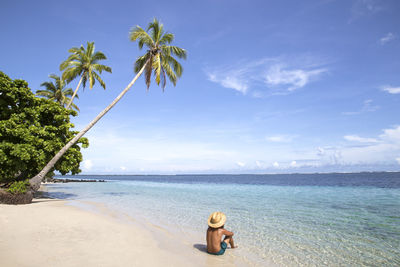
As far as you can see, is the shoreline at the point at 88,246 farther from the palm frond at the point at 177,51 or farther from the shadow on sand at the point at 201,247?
the palm frond at the point at 177,51

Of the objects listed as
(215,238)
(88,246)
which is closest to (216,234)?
(215,238)

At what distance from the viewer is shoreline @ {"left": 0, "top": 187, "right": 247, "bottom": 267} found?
454 centimetres

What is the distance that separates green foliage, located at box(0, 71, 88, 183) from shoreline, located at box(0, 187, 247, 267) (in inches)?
239

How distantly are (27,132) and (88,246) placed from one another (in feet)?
35.8

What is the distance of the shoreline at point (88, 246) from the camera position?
454 centimetres

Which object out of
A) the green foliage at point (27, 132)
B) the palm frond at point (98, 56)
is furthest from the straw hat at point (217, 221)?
the palm frond at point (98, 56)

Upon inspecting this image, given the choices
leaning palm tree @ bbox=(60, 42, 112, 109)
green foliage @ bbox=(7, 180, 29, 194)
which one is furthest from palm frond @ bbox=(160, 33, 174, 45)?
green foliage @ bbox=(7, 180, 29, 194)

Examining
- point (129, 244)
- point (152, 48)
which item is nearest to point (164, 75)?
point (152, 48)

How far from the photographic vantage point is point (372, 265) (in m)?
5.57

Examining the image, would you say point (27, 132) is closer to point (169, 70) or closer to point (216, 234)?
point (169, 70)

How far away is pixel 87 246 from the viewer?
18.0 ft

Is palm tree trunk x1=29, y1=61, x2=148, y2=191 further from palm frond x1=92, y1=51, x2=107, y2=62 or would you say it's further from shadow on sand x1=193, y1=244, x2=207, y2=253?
shadow on sand x1=193, y1=244, x2=207, y2=253

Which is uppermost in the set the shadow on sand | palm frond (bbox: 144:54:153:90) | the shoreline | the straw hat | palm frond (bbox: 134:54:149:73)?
palm frond (bbox: 134:54:149:73)

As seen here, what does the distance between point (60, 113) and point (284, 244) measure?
15896 millimetres
